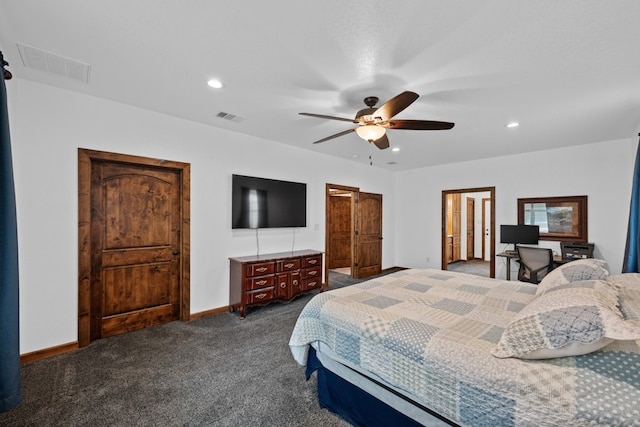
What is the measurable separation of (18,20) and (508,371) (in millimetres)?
3502

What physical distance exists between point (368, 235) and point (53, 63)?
557 cm

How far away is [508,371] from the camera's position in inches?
48.1

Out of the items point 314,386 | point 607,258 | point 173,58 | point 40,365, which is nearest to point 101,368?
point 40,365

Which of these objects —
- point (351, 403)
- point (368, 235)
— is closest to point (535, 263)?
point (368, 235)

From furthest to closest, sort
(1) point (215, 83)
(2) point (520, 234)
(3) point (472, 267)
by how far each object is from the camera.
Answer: (3) point (472, 267) → (2) point (520, 234) → (1) point (215, 83)

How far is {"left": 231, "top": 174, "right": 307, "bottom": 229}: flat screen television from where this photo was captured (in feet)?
13.1

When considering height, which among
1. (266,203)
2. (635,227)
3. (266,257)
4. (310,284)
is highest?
(266,203)

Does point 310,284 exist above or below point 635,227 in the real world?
below

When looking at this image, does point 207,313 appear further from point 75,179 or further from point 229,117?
point 229,117

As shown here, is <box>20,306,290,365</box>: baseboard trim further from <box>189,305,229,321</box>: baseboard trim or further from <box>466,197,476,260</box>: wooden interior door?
<box>466,197,476,260</box>: wooden interior door

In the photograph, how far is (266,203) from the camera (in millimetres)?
4289

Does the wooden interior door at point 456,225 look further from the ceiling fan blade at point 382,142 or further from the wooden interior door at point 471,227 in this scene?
the ceiling fan blade at point 382,142

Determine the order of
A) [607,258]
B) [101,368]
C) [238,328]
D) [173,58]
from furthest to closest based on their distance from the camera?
[607,258] < [238,328] < [101,368] < [173,58]

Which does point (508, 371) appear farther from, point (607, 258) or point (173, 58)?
point (607, 258)
